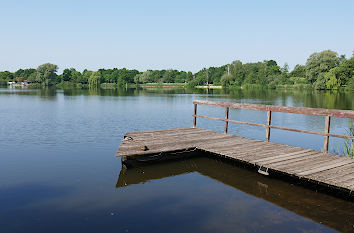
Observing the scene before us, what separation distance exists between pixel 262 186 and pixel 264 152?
6.05ft

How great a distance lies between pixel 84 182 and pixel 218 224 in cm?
469

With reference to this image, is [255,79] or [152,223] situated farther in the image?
[255,79]

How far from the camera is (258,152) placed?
10133mm

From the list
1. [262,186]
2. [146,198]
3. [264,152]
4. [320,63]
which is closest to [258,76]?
[320,63]

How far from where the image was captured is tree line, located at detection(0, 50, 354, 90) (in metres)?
74.2

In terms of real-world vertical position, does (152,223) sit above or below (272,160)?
below

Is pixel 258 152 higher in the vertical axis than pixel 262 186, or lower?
higher

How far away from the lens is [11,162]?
11.3m

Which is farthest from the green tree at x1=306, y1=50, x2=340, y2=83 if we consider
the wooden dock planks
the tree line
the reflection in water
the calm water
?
the calm water

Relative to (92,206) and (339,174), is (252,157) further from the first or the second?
(92,206)

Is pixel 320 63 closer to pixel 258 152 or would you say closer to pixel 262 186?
pixel 258 152

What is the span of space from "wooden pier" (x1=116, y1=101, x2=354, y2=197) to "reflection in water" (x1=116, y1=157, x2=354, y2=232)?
1.18ft

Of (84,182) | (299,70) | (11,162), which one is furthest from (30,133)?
(299,70)

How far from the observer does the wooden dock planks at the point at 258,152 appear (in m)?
7.66
